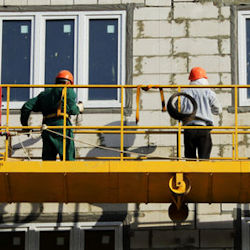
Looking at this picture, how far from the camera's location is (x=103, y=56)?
9734 mm

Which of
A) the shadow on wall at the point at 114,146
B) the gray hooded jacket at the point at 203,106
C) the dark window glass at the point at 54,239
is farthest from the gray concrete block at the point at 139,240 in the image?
the gray hooded jacket at the point at 203,106

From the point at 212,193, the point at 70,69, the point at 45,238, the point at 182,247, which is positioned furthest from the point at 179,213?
the point at 70,69

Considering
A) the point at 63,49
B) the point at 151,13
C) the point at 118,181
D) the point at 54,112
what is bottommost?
the point at 118,181

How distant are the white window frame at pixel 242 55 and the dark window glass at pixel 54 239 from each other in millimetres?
3333

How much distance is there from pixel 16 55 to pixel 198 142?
3.68m

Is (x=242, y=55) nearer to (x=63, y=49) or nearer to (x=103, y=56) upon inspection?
(x=103, y=56)

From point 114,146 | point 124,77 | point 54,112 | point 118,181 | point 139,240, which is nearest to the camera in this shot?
point 118,181

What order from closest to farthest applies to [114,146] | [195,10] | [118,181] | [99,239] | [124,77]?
[118,181]
[99,239]
[114,146]
[124,77]
[195,10]

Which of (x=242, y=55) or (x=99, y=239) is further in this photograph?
(x=242, y=55)

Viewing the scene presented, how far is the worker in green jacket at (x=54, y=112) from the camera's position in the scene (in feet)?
25.6

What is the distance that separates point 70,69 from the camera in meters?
9.70

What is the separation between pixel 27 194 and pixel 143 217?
2132 millimetres

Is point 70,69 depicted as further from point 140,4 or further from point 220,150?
point 220,150

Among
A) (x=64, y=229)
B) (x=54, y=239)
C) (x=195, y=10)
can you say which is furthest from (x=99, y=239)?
(x=195, y=10)
